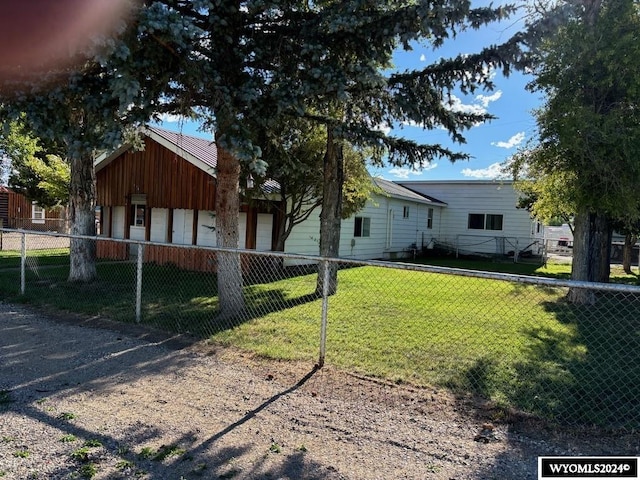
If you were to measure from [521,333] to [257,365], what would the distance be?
13.6 feet

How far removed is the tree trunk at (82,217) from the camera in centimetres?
1050

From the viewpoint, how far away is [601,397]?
4.65 metres

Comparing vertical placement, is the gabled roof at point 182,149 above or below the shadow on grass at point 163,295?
above

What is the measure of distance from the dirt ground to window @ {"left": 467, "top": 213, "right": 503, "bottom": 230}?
21.9 m

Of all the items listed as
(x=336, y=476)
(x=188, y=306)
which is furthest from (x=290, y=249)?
(x=336, y=476)

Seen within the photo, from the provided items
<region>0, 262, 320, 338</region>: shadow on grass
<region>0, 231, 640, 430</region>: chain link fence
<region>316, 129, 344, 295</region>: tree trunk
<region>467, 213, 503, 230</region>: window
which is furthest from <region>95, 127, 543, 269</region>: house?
<region>316, 129, 344, 295</region>: tree trunk

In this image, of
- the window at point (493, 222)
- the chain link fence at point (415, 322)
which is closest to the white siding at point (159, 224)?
the chain link fence at point (415, 322)

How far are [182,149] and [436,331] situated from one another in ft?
31.7

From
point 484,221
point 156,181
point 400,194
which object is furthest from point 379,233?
point 156,181

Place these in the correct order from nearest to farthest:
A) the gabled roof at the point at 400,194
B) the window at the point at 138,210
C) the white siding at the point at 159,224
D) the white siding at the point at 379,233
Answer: the white siding at the point at 159,224
the white siding at the point at 379,233
the window at the point at 138,210
the gabled roof at the point at 400,194

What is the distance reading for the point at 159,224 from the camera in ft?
52.4

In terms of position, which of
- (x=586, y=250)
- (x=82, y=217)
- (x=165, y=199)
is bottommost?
(x=586, y=250)

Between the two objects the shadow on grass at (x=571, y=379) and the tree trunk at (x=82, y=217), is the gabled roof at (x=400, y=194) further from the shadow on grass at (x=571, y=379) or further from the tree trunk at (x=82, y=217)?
the shadow on grass at (x=571, y=379)

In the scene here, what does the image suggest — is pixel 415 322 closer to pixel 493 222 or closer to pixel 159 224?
pixel 159 224
